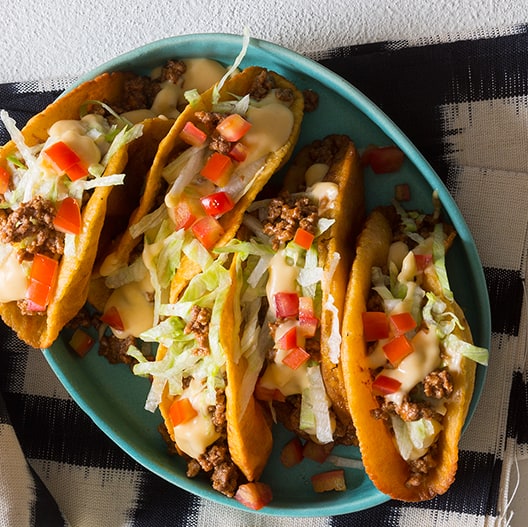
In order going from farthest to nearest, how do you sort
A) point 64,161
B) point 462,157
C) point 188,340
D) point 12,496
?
point 12,496, point 462,157, point 188,340, point 64,161

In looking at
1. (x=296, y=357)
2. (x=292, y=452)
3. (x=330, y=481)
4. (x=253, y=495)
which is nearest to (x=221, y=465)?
(x=253, y=495)

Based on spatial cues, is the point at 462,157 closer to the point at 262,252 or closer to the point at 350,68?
the point at 350,68

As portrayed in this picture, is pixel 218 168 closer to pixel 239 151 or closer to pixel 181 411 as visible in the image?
pixel 239 151

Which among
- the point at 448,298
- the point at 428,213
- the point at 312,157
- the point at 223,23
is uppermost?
the point at 223,23

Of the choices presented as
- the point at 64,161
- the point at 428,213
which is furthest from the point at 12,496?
the point at 428,213

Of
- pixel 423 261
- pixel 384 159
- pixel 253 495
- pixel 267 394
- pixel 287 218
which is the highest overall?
pixel 384 159

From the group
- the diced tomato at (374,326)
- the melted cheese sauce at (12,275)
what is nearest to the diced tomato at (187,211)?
the melted cheese sauce at (12,275)

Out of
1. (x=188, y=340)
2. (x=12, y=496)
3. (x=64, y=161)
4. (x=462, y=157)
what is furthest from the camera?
(x=12, y=496)
